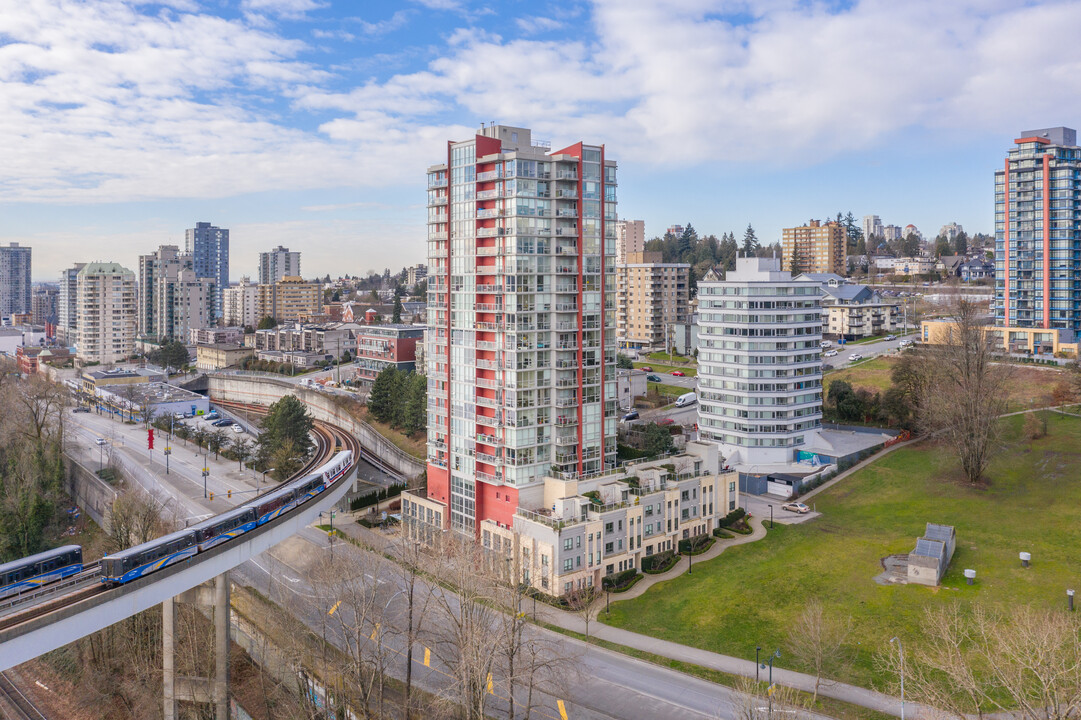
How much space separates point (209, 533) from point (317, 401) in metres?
75.0

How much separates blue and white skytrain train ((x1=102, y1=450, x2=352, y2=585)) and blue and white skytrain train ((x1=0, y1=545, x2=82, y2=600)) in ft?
9.93

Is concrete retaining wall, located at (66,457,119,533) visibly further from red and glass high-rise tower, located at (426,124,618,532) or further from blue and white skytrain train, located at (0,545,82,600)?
red and glass high-rise tower, located at (426,124,618,532)

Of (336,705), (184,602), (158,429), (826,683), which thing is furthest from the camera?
(158,429)

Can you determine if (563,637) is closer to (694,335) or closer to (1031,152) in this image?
(694,335)

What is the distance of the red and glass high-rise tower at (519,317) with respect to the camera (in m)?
57.3

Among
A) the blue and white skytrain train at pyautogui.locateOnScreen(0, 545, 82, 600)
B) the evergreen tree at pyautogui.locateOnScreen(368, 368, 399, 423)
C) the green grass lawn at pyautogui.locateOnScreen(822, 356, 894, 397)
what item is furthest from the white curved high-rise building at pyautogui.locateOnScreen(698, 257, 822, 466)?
the blue and white skytrain train at pyautogui.locateOnScreen(0, 545, 82, 600)

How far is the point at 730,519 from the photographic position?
212 ft

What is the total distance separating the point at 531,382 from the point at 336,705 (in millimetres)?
26785

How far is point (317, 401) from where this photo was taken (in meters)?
116

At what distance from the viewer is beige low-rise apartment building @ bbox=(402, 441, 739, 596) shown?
51.8 m

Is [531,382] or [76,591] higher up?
[531,382]

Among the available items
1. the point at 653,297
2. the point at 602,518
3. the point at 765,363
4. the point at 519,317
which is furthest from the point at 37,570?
the point at 653,297

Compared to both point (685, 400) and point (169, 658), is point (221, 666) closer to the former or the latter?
point (169, 658)

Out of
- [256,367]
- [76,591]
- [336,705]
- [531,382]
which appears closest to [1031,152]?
[531,382]
